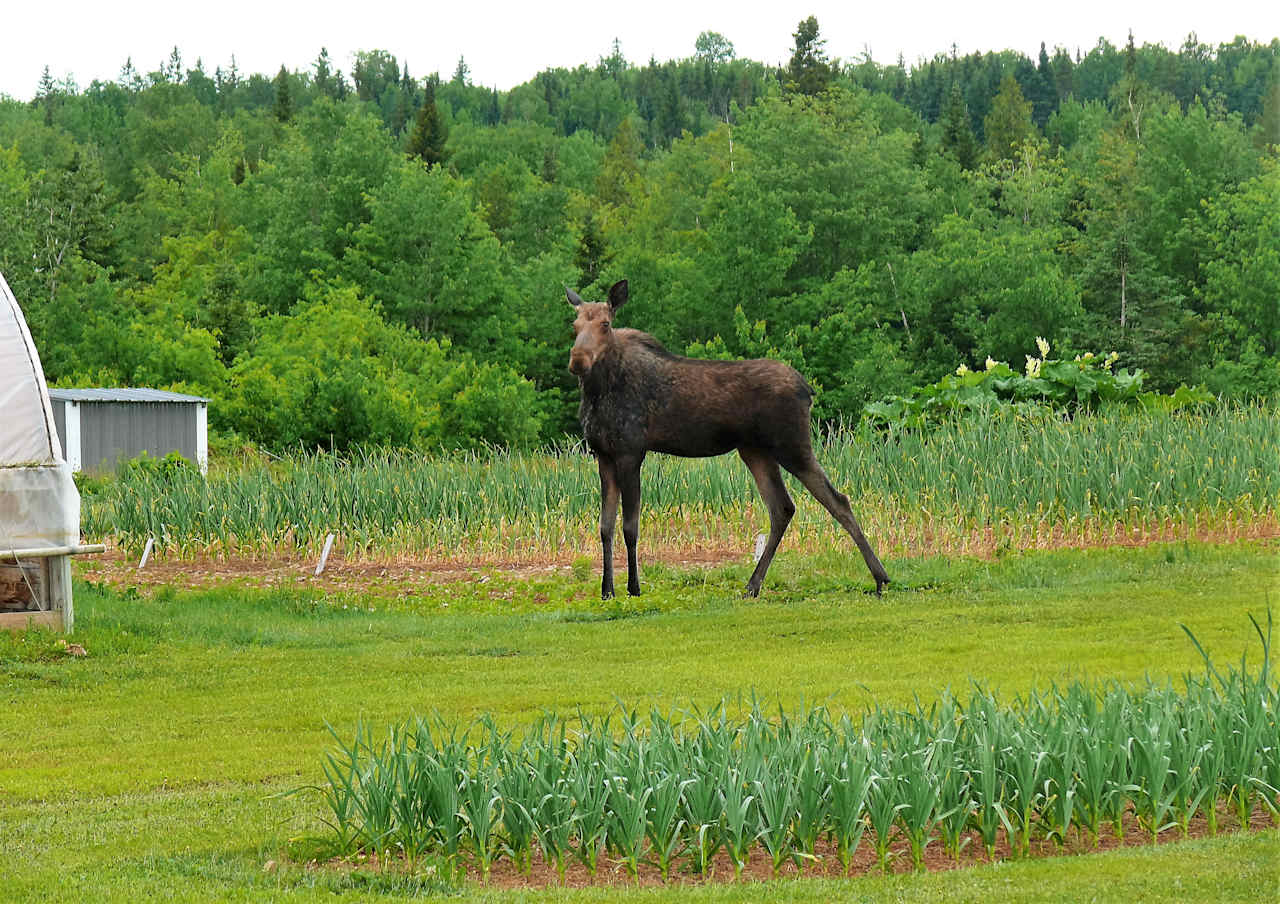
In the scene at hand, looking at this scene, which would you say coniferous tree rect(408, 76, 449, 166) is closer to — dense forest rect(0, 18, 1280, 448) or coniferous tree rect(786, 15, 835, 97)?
dense forest rect(0, 18, 1280, 448)

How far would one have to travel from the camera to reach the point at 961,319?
174ft

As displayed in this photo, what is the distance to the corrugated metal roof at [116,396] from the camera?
3456 cm

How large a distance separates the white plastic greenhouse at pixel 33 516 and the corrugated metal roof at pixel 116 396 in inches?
813

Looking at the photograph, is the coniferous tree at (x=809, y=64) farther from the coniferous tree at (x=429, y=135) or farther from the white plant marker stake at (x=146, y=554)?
the white plant marker stake at (x=146, y=554)

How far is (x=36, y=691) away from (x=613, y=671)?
3982 millimetres

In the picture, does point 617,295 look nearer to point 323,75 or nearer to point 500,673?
point 500,673

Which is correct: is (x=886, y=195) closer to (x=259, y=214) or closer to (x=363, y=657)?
(x=259, y=214)

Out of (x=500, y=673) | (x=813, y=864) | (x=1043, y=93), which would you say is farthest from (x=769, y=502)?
(x=1043, y=93)

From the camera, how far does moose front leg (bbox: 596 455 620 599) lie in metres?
14.6

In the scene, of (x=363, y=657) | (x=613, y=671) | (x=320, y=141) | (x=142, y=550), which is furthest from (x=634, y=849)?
(x=320, y=141)

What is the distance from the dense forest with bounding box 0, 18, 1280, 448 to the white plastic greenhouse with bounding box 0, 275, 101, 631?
1843cm

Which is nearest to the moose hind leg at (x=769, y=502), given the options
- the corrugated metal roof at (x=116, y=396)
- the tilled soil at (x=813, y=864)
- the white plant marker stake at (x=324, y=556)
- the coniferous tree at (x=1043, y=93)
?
the white plant marker stake at (x=324, y=556)

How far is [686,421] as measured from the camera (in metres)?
14.7

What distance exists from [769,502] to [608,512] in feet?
4.73
